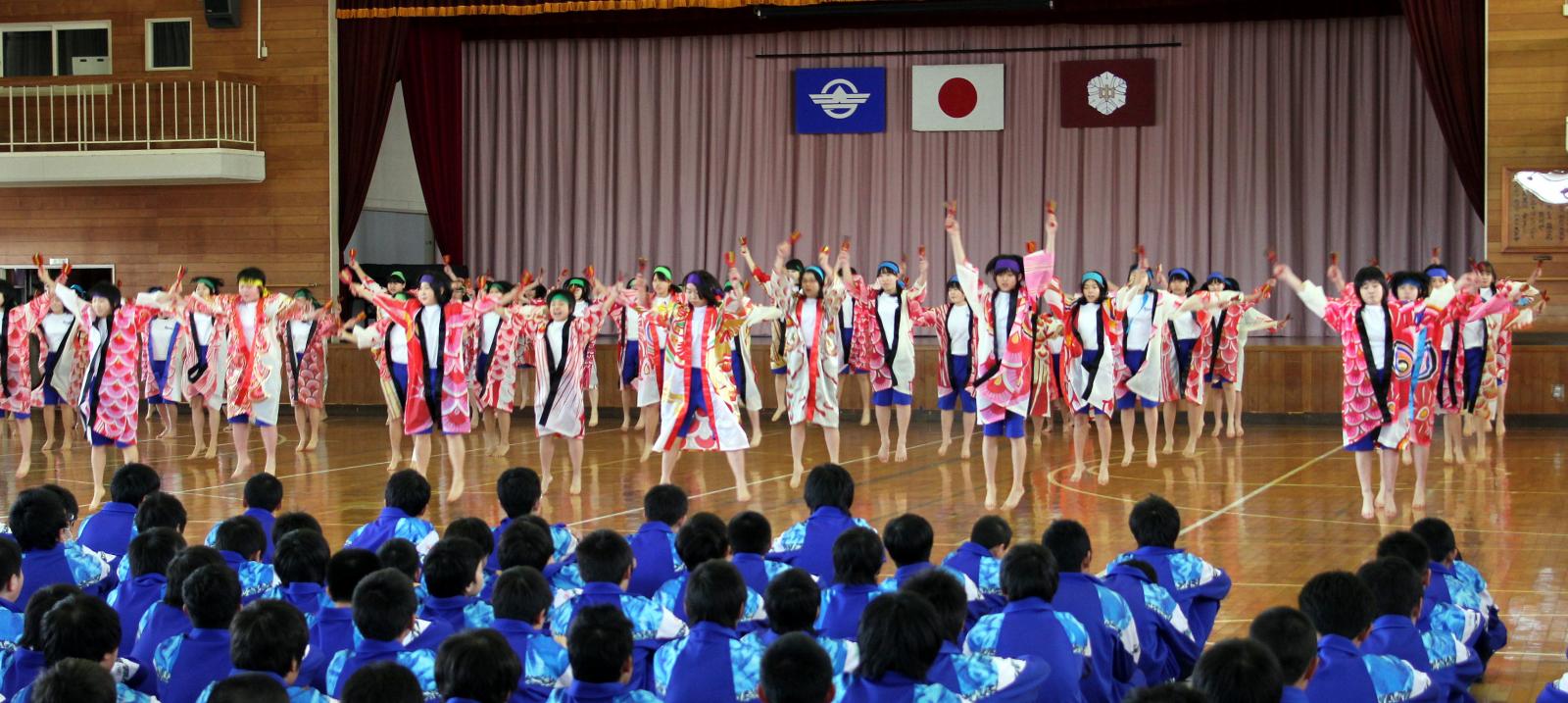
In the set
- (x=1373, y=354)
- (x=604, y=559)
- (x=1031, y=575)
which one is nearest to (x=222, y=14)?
(x=1373, y=354)

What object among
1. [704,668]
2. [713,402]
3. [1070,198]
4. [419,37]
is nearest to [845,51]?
[1070,198]

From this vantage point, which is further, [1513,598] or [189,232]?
[189,232]

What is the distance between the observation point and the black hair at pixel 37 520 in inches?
211

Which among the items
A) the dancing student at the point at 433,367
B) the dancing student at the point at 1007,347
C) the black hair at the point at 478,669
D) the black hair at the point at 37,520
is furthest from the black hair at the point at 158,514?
the dancing student at the point at 1007,347

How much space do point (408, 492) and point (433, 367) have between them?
4285 mm

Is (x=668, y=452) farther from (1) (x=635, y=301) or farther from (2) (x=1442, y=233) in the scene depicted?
(2) (x=1442, y=233)

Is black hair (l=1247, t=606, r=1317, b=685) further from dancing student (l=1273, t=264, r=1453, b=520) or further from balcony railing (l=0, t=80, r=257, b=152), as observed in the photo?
balcony railing (l=0, t=80, r=257, b=152)

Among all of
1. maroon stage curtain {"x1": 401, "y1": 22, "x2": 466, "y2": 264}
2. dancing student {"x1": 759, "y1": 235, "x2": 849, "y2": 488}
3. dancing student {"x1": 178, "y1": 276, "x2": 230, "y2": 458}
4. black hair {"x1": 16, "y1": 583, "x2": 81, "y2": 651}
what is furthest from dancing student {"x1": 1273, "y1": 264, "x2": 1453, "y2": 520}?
maroon stage curtain {"x1": 401, "y1": 22, "x2": 466, "y2": 264}

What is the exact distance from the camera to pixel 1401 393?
8.94 meters

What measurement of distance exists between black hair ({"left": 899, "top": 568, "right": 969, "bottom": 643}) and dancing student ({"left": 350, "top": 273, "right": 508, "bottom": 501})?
661 cm

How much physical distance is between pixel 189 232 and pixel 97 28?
2.62 metres

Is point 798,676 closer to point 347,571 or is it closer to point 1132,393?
point 347,571

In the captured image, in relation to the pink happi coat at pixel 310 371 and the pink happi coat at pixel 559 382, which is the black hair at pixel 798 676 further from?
the pink happi coat at pixel 310 371

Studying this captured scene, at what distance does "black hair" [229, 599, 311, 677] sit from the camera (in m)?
3.80
